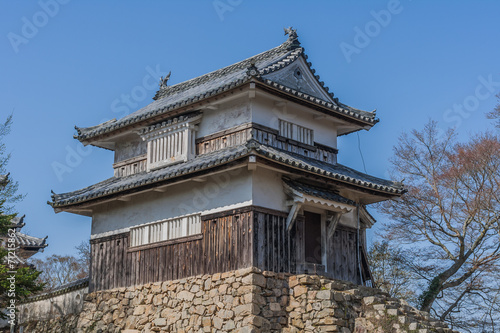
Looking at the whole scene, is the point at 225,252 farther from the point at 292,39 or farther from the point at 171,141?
the point at 292,39

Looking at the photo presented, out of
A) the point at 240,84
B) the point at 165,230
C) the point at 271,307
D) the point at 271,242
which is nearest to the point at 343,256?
the point at 271,242

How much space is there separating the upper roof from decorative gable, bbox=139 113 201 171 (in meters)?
0.48

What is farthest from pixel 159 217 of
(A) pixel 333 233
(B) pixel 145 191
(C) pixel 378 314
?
(C) pixel 378 314

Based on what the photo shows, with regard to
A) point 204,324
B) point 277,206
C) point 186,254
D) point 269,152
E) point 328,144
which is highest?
point 328,144

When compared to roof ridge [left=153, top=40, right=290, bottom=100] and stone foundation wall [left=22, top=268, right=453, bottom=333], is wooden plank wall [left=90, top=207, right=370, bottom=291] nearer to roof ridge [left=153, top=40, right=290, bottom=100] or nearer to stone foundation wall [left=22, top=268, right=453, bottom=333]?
stone foundation wall [left=22, top=268, right=453, bottom=333]

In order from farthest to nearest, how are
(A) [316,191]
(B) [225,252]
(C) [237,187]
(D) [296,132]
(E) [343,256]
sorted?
1. (D) [296,132]
2. (E) [343,256]
3. (A) [316,191]
4. (C) [237,187]
5. (B) [225,252]

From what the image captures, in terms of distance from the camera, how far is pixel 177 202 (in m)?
18.7

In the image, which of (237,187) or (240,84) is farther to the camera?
(240,84)

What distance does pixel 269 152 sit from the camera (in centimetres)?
1623

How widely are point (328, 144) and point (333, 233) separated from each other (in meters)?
3.54

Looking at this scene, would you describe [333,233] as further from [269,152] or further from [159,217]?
[159,217]

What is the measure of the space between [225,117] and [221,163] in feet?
10.1

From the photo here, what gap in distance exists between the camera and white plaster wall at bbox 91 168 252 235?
17219 mm

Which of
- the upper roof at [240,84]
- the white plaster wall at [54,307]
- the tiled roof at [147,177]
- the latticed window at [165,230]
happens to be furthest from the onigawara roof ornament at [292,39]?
the white plaster wall at [54,307]
